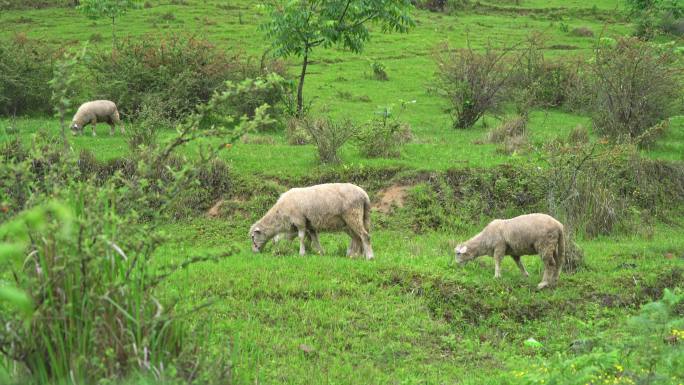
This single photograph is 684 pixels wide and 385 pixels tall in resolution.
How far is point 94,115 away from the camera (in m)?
20.2

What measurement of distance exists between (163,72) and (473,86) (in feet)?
33.9

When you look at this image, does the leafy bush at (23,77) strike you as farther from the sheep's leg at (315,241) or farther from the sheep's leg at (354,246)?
the sheep's leg at (354,246)

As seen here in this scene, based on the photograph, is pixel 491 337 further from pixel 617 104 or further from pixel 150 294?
pixel 617 104

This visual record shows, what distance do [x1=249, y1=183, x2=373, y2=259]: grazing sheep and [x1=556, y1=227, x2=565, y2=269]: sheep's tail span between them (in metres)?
3.20

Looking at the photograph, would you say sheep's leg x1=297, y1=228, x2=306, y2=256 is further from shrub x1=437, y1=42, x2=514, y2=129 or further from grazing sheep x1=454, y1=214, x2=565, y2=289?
shrub x1=437, y1=42, x2=514, y2=129

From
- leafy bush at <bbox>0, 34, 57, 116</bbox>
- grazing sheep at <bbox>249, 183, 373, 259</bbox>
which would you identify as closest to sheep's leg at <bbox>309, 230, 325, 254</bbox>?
grazing sheep at <bbox>249, 183, 373, 259</bbox>

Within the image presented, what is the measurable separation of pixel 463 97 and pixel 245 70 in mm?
7813

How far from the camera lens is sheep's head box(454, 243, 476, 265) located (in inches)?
483

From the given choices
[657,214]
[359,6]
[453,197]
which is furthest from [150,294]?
[359,6]

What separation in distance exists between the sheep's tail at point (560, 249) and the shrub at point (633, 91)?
989cm

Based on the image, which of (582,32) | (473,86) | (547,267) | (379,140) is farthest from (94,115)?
(582,32)

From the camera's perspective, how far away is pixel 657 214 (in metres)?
17.5

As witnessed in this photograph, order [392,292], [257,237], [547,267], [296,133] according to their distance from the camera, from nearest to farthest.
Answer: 1. [392,292]
2. [547,267]
3. [257,237]
4. [296,133]

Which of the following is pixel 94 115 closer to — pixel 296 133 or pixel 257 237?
pixel 296 133
